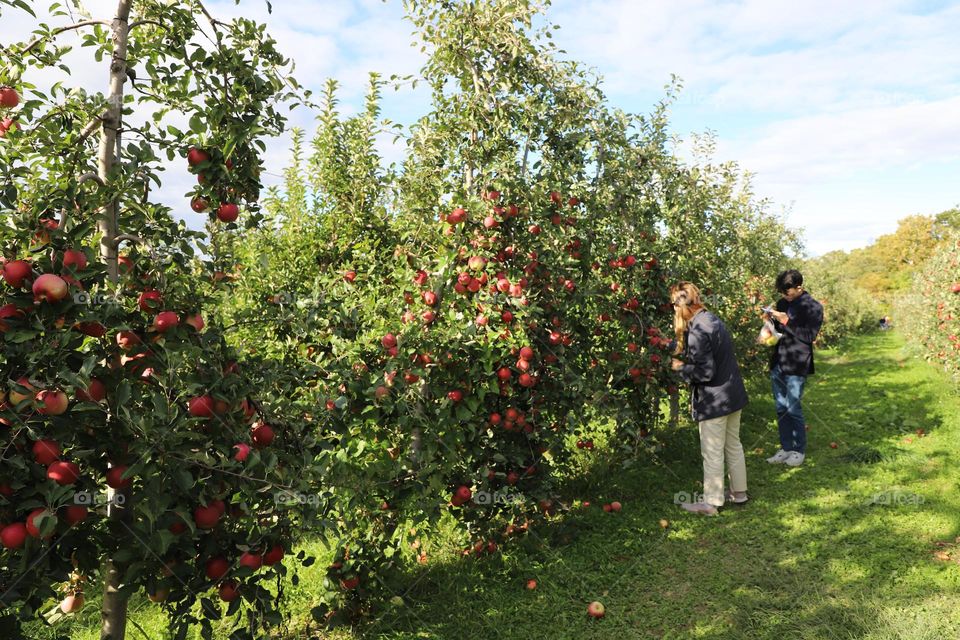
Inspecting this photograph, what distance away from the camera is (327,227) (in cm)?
702

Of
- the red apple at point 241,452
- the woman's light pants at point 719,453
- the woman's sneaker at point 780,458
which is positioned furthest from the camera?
the woman's sneaker at point 780,458

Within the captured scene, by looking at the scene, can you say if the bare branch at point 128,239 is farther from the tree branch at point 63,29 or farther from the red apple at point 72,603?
the red apple at point 72,603

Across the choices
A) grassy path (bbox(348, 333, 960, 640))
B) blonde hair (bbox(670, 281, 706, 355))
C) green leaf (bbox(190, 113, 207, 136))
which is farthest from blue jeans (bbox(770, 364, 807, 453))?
green leaf (bbox(190, 113, 207, 136))

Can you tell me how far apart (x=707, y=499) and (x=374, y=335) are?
3695mm

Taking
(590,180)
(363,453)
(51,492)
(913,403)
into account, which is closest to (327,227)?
(590,180)

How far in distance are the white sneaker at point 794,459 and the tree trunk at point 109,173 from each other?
671 cm

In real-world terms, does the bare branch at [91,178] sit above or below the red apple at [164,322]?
above

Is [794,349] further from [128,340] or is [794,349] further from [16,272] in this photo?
[16,272]

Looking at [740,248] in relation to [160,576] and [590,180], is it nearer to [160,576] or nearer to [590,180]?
[590,180]

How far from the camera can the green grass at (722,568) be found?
3988 mm

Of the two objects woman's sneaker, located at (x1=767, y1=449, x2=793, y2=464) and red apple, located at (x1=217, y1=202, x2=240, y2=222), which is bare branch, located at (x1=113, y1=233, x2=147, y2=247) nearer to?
red apple, located at (x1=217, y1=202, x2=240, y2=222)

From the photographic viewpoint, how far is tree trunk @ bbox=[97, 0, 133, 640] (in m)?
2.52

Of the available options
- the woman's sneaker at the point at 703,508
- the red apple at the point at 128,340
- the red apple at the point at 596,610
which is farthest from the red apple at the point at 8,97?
the woman's sneaker at the point at 703,508

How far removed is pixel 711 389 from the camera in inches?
218
